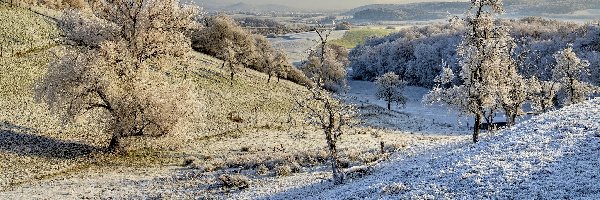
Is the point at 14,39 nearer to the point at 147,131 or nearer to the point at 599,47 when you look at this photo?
the point at 147,131

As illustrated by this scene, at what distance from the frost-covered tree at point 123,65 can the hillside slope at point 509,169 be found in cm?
1799

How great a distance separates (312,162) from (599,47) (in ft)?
378

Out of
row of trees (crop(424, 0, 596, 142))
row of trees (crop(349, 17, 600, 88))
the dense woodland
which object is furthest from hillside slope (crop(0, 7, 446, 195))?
row of trees (crop(349, 17, 600, 88))

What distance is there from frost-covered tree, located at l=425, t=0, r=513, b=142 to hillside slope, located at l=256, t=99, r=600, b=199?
4596mm

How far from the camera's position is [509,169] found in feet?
76.3

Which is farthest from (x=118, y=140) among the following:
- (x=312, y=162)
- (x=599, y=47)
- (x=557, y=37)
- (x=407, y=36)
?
(x=407, y=36)

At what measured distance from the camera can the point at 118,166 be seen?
41656mm

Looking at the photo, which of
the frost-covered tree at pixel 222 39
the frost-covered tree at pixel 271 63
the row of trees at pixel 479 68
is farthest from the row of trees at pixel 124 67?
the frost-covered tree at pixel 222 39

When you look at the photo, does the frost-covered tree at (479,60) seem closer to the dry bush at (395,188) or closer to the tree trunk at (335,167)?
the tree trunk at (335,167)

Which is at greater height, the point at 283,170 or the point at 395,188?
the point at 395,188

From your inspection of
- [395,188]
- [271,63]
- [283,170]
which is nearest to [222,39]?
[271,63]

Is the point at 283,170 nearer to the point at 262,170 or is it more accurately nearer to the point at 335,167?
the point at 262,170

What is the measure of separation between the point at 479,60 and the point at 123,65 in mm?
27842

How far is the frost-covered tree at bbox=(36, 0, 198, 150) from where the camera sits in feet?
138
